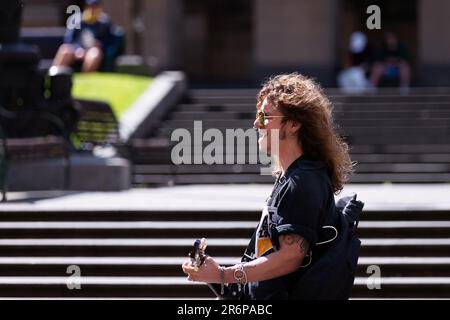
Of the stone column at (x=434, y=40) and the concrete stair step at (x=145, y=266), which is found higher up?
the stone column at (x=434, y=40)

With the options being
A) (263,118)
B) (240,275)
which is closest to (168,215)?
(263,118)

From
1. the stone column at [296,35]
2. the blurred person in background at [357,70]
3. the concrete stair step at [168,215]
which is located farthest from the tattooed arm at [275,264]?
the stone column at [296,35]

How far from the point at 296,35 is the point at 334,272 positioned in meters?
23.8

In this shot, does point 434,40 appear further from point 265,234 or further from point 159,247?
point 265,234

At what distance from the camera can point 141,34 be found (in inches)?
1117

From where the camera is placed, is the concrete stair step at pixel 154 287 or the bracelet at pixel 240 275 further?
the concrete stair step at pixel 154 287

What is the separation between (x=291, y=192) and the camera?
396cm

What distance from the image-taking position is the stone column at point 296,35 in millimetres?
27312

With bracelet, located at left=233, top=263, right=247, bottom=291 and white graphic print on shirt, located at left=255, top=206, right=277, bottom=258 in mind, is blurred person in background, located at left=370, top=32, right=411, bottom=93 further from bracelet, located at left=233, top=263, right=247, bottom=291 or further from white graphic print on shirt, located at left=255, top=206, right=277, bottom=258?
bracelet, located at left=233, top=263, right=247, bottom=291

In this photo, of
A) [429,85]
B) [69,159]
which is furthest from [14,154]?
[429,85]

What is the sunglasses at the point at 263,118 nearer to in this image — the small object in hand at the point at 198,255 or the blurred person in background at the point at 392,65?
the small object in hand at the point at 198,255

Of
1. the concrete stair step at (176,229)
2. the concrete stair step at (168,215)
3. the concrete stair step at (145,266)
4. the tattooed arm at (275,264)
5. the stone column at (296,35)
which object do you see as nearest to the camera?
the tattooed arm at (275,264)

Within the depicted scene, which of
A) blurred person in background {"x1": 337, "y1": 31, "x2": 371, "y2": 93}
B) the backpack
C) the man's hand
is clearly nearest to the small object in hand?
the man's hand
